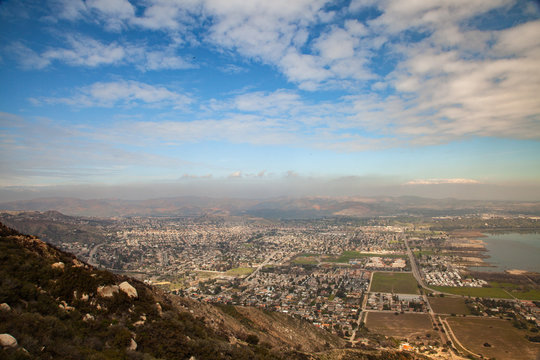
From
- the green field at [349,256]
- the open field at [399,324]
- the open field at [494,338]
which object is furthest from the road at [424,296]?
the green field at [349,256]

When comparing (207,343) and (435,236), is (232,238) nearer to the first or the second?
(435,236)

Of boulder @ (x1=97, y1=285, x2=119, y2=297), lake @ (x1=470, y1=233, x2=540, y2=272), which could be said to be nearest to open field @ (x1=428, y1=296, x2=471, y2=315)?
lake @ (x1=470, y1=233, x2=540, y2=272)

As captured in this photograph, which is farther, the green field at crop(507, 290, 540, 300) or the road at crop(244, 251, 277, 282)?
the road at crop(244, 251, 277, 282)

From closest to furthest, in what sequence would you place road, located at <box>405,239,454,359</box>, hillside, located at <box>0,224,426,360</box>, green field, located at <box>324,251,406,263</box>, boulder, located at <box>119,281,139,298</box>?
hillside, located at <box>0,224,426,360</box> → boulder, located at <box>119,281,139,298</box> → road, located at <box>405,239,454,359</box> → green field, located at <box>324,251,406,263</box>

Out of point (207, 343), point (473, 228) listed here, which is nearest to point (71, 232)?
point (207, 343)

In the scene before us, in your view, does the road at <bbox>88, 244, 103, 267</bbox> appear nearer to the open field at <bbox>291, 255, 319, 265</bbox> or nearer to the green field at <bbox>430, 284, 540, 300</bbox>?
the open field at <bbox>291, 255, 319, 265</bbox>

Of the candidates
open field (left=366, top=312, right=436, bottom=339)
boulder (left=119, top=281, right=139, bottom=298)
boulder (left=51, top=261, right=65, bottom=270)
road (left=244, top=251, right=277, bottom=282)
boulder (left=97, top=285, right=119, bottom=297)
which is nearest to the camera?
boulder (left=97, top=285, right=119, bottom=297)

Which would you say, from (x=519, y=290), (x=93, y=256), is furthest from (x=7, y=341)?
(x=93, y=256)

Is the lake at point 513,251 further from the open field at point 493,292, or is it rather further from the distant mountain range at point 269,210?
the distant mountain range at point 269,210
